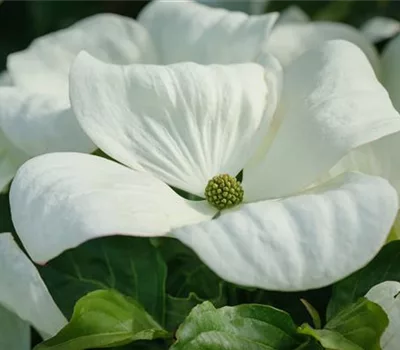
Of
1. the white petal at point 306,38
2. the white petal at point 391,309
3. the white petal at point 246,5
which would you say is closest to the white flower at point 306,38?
the white petal at point 306,38

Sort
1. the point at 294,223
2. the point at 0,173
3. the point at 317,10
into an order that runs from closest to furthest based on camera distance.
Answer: the point at 294,223 < the point at 0,173 < the point at 317,10

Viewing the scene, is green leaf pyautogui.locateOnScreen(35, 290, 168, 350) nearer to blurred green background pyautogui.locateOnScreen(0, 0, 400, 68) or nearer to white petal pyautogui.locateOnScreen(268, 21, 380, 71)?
white petal pyautogui.locateOnScreen(268, 21, 380, 71)

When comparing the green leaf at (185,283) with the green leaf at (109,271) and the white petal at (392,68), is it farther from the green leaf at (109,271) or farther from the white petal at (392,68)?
the white petal at (392,68)

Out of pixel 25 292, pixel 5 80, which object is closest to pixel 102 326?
pixel 25 292

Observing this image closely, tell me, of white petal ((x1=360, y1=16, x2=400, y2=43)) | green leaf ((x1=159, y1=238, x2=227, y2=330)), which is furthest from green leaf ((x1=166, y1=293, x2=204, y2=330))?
white petal ((x1=360, y1=16, x2=400, y2=43))

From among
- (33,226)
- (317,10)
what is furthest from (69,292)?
(317,10)

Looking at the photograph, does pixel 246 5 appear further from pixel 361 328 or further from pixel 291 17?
pixel 361 328

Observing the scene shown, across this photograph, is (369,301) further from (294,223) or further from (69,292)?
(69,292)
